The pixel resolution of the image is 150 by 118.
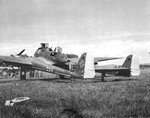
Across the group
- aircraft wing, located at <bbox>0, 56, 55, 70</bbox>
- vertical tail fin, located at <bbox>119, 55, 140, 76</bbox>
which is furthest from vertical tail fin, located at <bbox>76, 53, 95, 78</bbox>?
aircraft wing, located at <bbox>0, 56, 55, 70</bbox>

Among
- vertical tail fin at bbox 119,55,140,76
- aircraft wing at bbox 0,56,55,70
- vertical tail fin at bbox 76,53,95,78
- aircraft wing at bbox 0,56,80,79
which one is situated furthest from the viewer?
aircraft wing at bbox 0,56,55,70

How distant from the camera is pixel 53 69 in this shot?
761 inches

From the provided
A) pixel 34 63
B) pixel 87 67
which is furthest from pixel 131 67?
pixel 34 63

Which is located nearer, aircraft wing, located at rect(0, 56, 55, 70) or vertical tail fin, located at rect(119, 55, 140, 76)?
vertical tail fin, located at rect(119, 55, 140, 76)

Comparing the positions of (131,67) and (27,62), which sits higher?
(27,62)

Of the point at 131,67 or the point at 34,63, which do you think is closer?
the point at 131,67

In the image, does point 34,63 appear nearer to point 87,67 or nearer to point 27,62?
point 27,62

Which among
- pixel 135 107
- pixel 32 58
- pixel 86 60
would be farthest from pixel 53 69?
pixel 135 107

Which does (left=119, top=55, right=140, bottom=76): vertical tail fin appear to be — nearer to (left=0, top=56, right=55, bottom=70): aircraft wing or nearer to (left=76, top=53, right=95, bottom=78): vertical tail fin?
(left=76, top=53, right=95, bottom=78): vertical tail fin

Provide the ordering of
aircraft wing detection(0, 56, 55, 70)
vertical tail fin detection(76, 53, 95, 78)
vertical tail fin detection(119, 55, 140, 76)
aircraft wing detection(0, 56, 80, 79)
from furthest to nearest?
aircraft wing detection(0, 56, 55, 70) < aircraft wing detection(0, 56, 80, 79) < vertical tail fin detection(119, 55, 140, 76) < vertical tail fin detection(76, 53, 95, 78)

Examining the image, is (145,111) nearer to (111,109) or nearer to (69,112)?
(111,109)

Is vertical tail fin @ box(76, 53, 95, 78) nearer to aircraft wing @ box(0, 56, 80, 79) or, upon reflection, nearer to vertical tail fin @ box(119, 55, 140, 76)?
vertical tail fin @ box(119, 55, 140, 76)

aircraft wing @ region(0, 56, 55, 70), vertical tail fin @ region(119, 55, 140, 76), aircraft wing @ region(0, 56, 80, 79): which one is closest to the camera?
vertical tail fin @ region(119, 55, 140, 76)

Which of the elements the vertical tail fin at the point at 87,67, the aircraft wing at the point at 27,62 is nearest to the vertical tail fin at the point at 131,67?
the vertical tail fin at the point at 87,67
